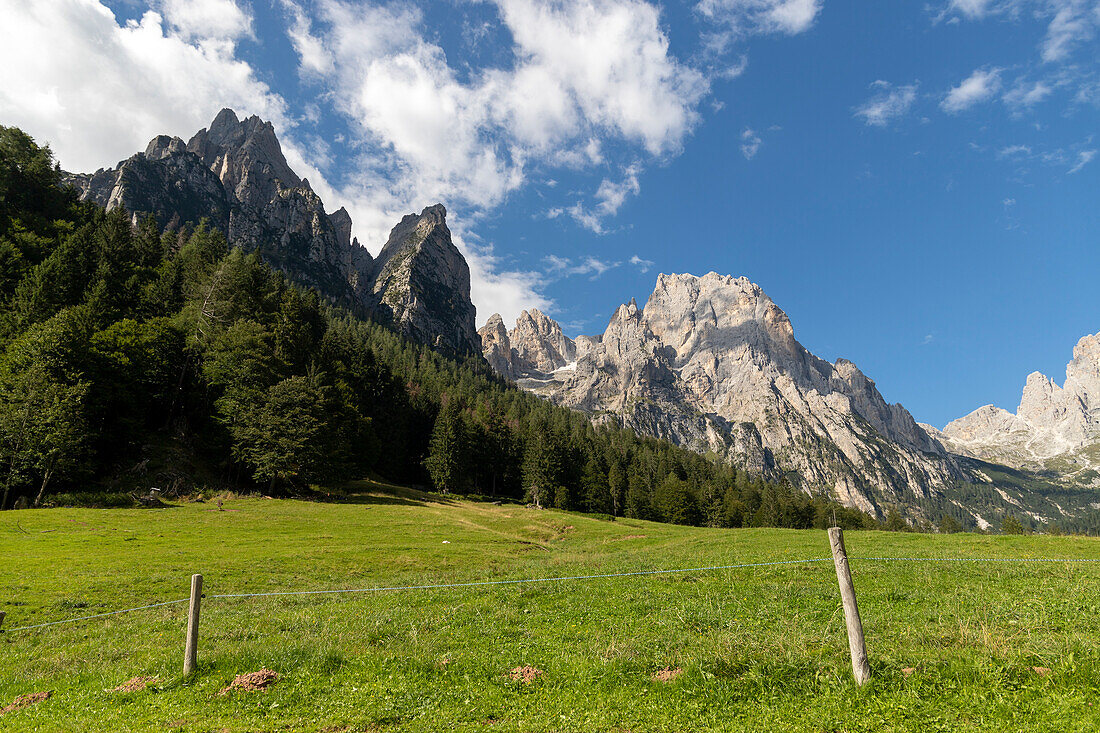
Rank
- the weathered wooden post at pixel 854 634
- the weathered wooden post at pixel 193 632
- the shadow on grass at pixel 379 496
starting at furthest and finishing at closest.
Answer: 1. the shadow on grass at pixel 379 496
2. the weathered wooden post at pixel 193 632
3. the weathered wooden post at pixel 854 634

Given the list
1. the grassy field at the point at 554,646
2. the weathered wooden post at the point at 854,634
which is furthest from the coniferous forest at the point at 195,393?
the weathered wooden post at the point at 854,634

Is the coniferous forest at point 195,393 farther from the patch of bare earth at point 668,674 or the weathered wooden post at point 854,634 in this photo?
the weathered wooden post at point 854,634

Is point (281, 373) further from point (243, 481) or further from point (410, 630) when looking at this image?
point (410, 630)

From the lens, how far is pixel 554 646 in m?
12.7

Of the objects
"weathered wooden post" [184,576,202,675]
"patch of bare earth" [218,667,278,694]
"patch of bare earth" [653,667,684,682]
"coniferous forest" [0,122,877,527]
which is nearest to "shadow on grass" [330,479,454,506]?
"coniferous forest" [0,122,877,527]

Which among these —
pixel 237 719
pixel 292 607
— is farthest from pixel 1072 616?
pixel 292 607

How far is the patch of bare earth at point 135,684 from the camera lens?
11.1 meters

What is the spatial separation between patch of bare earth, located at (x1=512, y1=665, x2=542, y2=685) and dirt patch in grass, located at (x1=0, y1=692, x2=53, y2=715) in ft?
34.7

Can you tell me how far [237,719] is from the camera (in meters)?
9.48

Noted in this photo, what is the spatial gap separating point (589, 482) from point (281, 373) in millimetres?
68991

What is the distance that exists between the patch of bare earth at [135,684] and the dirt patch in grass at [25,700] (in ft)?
4.88

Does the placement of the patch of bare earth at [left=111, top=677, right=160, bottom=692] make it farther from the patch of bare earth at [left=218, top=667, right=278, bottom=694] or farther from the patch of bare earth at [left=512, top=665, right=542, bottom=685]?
the patch of bare earth at [left=512, top=665, right=542, bottom=685]

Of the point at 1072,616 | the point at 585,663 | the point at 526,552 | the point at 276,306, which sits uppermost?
the point at 276,306

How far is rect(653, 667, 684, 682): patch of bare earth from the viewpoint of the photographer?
388 inches
